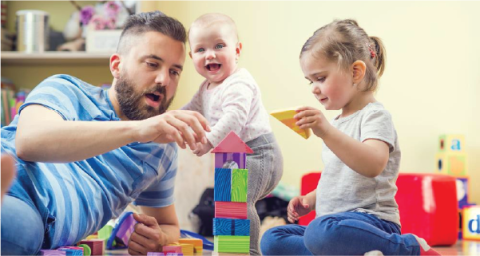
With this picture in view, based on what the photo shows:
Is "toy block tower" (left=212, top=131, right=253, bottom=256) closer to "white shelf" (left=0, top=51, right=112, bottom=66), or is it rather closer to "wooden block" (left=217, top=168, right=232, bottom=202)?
"wooden block" (left=217, top=168, right=232, bottom=202)

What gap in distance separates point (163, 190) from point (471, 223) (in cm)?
194

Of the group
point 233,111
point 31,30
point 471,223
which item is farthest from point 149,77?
point 471,223

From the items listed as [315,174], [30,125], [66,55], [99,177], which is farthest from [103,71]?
[30,125]

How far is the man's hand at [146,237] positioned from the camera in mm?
1687

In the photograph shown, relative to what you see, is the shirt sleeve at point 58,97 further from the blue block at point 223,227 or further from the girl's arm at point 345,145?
the girl's arm at point 345,145

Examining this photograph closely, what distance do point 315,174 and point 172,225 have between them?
121cm

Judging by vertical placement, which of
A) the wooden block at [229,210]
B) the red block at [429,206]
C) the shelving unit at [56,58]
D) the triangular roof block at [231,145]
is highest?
the shelving unit at [56,58]

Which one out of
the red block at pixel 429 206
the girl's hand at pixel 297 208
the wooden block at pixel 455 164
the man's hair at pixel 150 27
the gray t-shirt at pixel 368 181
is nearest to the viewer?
the gray t-shirt at pixel 368 181

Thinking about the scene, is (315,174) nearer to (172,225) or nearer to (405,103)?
(405,103)

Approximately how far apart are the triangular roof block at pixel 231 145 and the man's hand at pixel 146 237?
491mm

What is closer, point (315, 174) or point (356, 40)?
point (356, 40)

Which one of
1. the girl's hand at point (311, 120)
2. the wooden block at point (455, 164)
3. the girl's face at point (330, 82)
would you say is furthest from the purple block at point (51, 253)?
the wooden block at point (455, 164)

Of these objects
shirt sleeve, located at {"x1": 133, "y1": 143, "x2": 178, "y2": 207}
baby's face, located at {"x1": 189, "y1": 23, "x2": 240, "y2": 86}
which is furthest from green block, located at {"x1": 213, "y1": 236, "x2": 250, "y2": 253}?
baby's face, located at {"x1": 189, "y1": 23, "x2": 240, "y2": 86}

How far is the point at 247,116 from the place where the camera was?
1744 mm
